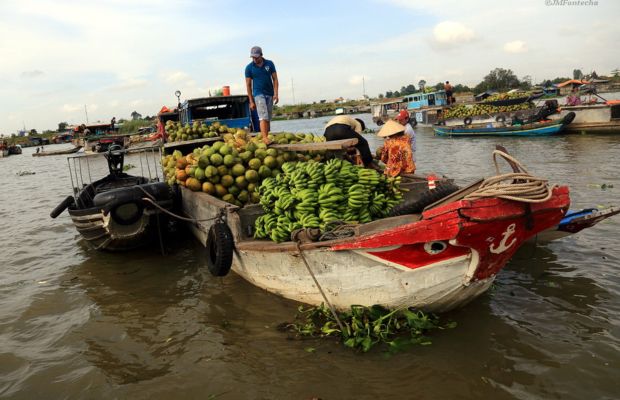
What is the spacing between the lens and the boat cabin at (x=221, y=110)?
10641 mm

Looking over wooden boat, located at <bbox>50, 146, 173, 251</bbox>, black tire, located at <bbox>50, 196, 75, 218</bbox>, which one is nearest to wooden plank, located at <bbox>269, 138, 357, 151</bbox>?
wooden boat, located at <bbox>50, 146, 173, 251</bbox>

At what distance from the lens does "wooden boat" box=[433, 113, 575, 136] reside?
1873 cm

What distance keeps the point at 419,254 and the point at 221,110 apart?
894 centimetres

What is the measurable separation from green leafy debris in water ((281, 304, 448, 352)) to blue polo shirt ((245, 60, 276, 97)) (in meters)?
4.87

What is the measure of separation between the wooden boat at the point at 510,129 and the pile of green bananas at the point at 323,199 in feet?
57.4

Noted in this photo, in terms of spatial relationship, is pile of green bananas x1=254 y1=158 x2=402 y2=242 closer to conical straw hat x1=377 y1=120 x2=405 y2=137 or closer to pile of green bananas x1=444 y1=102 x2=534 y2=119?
conical straw hat x1=377 y1=120 x2=405 y2=137

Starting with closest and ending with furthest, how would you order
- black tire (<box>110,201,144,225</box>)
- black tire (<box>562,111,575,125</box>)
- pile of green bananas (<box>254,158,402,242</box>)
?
pile of green bananas (<box>254,158,402,242</box>)
black tire (<box>110,201,144,225</box>)
black tire (<box>562,111,575,125</box>)

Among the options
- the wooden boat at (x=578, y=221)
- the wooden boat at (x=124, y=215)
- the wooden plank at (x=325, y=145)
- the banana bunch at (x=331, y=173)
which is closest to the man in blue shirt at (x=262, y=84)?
the wooden plank at (x=325, y=145)

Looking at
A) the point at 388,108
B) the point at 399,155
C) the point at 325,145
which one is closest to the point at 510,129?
the point at 399,155

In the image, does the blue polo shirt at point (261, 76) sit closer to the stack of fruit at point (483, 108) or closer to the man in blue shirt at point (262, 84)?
the man in blue shirt at point (262, 84)

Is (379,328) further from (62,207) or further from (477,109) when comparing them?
(477,109)

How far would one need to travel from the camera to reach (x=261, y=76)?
7.48 meters

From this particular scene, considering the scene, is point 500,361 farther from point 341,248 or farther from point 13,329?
point 13,329

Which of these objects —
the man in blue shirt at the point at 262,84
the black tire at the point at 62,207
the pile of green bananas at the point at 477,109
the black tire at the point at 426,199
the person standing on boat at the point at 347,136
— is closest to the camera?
the black tire at the point at 426,199
